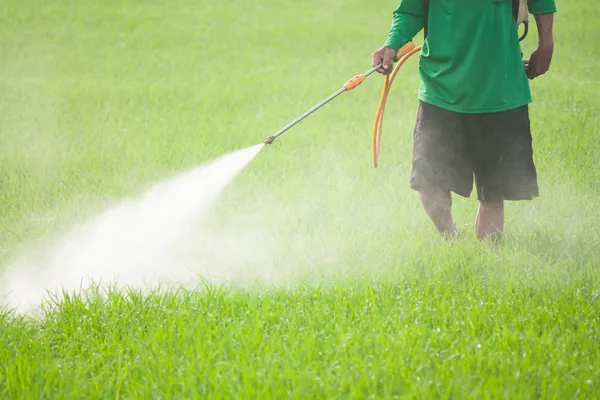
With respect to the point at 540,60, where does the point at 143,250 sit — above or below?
below

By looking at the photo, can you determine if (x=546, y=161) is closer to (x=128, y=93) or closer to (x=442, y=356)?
(x=442, y=356)

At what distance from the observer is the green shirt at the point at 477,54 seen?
4.34 metres

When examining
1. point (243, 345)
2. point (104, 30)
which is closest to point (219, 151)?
point (243, 345)

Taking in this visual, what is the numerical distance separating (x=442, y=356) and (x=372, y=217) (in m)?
2.01

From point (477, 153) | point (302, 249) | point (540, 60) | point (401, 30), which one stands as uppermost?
point (401, 30)

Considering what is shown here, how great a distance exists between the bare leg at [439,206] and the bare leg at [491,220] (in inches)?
7.8

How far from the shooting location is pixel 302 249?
478 cm

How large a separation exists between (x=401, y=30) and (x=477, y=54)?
1.67ft

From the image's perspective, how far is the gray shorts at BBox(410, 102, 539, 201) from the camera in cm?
450

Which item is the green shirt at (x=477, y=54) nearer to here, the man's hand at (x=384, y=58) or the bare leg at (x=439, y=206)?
the man's hand at (x=384, y=58)

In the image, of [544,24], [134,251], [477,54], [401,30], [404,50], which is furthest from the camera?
[134,251]

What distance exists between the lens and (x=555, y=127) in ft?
24.0

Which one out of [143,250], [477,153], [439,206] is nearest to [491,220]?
[439,206]

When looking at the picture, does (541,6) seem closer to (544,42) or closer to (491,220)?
(544,42)
